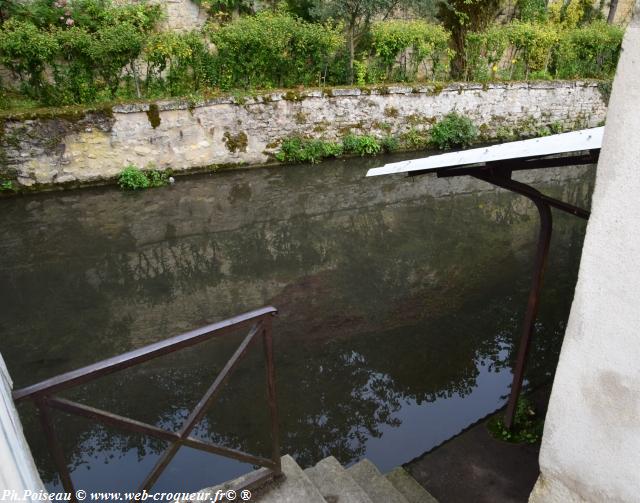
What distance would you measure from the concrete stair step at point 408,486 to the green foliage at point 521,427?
918mm

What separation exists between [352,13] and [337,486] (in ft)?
34.6

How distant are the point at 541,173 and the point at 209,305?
8640 mm

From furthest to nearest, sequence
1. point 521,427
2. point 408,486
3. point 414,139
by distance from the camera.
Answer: point 414,139 < point 521,427 < point 408,486

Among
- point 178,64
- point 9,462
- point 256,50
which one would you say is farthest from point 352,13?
point 9,462

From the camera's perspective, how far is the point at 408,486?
3732 millimetres

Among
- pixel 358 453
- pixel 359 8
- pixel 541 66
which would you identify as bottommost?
pixel 358 453

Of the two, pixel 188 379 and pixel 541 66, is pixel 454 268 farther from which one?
pixel 541 66

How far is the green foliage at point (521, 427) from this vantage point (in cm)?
419

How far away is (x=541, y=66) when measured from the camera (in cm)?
1384

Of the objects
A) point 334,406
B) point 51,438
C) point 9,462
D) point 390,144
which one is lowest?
point 334,406

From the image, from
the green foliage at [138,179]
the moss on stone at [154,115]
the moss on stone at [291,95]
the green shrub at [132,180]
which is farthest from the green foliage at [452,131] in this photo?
the green shrub at [132,180]

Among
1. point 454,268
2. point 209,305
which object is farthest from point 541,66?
point 209,305

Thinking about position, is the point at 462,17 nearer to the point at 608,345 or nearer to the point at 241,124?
the point at 241,124

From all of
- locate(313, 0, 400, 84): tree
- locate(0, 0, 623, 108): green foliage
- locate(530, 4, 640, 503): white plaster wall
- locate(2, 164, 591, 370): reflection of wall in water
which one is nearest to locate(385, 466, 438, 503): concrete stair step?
locate(530, 4, 640, 503): white plaster wall
